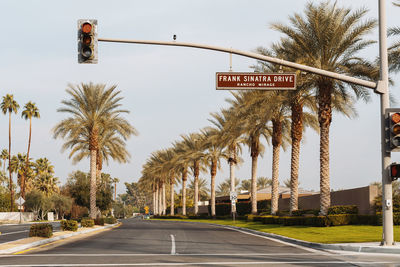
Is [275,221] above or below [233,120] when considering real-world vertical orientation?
below

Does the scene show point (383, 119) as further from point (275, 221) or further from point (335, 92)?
point (275, 221)

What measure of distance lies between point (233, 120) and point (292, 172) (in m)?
7.65

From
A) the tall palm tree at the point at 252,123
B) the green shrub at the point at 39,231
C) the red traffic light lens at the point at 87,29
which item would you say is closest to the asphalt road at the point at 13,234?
the green shrub at the point at 39,231

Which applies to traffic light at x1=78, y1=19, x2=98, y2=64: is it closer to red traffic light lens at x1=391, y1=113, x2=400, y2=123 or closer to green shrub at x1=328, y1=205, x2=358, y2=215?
red traffic light lens at x1=391, y1=113, x2=400, y2=123

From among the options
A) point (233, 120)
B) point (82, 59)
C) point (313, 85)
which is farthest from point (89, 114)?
point (82, 59)

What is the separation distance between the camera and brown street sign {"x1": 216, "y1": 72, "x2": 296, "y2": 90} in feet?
56.0

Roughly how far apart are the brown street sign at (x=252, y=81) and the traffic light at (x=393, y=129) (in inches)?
129

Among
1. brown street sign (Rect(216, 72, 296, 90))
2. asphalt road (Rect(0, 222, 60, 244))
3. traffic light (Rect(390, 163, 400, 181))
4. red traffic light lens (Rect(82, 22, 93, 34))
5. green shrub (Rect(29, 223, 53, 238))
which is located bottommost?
asphalt road (Rect(0, 222, 60, 244))

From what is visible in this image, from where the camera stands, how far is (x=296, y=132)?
3872cm

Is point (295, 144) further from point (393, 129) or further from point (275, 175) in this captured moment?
point (393, 129)

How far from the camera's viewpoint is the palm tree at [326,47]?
32.0 meters

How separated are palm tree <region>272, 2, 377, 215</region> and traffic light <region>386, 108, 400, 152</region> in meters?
15.3

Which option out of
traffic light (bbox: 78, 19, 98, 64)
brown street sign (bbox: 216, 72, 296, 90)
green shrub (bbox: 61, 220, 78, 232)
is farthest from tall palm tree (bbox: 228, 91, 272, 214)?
traffic light (bbox: 78, 19, 98, 64)

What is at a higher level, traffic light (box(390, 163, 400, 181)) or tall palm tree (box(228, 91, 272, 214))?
tall palm tree (box(228, 91, 272, 214))
